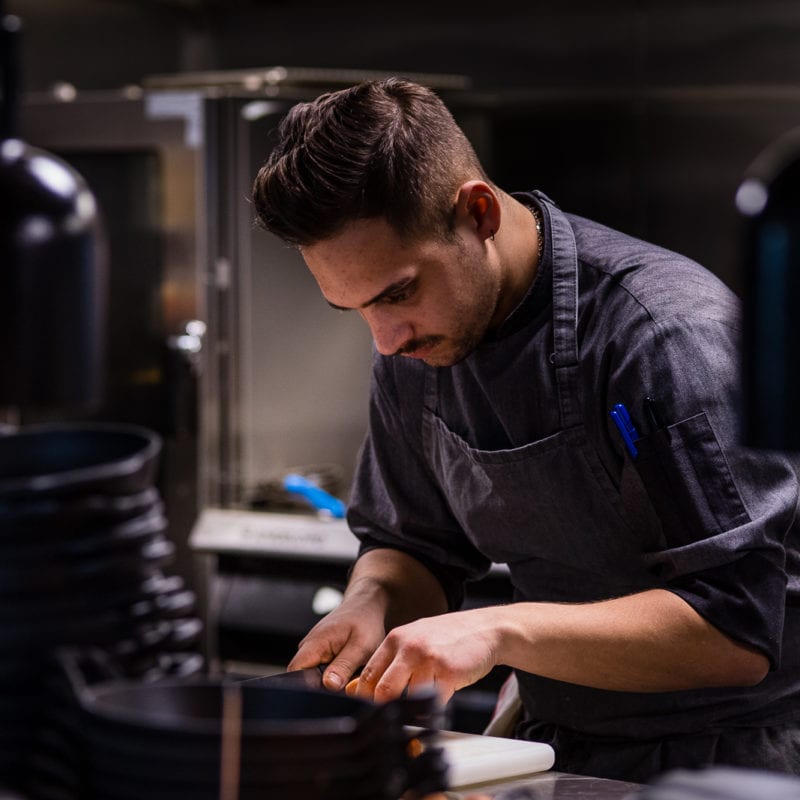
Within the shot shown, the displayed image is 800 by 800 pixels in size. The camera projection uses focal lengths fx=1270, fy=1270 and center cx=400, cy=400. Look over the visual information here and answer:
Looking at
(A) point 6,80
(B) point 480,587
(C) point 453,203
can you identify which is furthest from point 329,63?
(A) point 6,80

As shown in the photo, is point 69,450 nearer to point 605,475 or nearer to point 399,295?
point 399,295

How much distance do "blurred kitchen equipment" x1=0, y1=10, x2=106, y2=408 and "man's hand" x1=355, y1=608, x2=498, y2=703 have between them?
1.90 feet

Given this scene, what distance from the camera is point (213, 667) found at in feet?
11.0

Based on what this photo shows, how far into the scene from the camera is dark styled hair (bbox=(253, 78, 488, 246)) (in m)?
1.53

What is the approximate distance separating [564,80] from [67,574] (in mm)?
3021

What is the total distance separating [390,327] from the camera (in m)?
1.60

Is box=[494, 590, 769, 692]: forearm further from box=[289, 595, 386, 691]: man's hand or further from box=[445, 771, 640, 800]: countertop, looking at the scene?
box=[289, 595, 386, 691]: man's hand

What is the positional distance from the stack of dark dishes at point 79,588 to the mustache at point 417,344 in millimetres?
695

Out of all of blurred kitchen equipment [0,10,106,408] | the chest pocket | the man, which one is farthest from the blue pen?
blurred kitchen equipment [0,10,106,408]

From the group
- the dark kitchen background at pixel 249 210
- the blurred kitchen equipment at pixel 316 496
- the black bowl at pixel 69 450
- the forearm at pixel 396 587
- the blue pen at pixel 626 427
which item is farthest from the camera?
the dark kitchen background at pixel 249 210

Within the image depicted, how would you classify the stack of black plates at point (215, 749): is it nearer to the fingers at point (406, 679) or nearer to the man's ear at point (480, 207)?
the fingers at point (406, 679)

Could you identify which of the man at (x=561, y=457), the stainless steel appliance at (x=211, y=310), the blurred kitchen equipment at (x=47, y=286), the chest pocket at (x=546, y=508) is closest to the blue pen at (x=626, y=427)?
the man at (x=561, y=457)

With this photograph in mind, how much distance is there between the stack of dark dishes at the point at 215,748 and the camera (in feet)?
2.75

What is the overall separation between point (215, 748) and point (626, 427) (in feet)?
2.61
